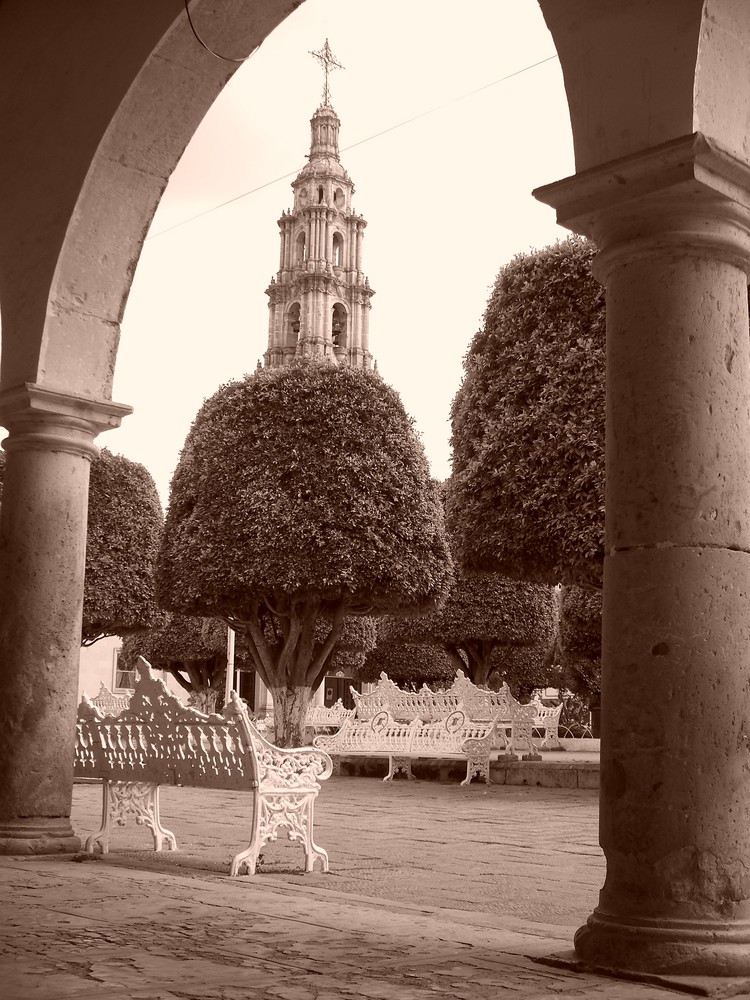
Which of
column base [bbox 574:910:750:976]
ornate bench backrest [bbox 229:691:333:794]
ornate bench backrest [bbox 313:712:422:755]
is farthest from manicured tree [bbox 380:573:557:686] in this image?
column base [bbox 574:910:750:976]

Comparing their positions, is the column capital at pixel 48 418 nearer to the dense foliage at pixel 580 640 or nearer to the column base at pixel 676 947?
the column base at pixel 676 947

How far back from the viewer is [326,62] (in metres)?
61.4

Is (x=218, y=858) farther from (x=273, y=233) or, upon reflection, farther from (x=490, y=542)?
(x=273, y=233)

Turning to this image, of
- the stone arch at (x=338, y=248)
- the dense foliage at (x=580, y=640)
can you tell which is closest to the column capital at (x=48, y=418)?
the dense foliage at (x=580, y=640)

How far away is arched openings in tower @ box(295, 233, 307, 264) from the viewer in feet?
198

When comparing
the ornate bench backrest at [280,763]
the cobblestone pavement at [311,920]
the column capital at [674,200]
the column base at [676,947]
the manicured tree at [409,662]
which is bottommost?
the cobblestone pavement at [311,920]

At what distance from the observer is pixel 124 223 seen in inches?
265

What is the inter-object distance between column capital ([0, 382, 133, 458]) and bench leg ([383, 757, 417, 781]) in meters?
9.95

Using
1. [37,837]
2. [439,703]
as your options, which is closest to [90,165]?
[37,837]

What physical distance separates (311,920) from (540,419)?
9374mm

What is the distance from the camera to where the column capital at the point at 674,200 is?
3.73m

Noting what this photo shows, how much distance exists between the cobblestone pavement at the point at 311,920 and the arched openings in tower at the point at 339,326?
176 ft

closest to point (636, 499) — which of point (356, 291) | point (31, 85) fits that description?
point (31, 85)

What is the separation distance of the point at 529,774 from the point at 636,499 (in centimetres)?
1113
